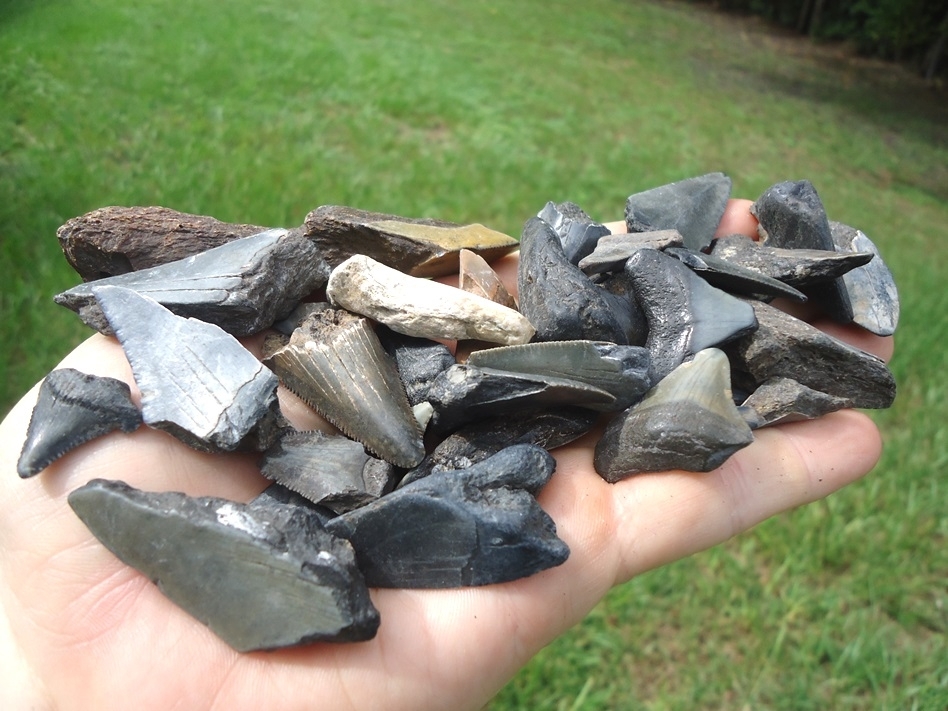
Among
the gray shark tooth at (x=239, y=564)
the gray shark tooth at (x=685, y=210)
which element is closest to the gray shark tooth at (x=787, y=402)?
the gray shark tooth at (x=685, y=210)

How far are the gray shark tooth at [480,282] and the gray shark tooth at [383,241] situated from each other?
83 millimetres

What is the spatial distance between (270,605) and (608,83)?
16.9ft

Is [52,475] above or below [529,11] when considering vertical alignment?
below

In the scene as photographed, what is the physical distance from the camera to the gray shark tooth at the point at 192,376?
1.18 metres

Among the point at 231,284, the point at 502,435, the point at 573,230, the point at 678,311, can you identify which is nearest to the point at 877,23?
the point at 573,230

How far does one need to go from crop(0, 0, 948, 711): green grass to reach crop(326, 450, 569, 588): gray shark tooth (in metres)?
0.76

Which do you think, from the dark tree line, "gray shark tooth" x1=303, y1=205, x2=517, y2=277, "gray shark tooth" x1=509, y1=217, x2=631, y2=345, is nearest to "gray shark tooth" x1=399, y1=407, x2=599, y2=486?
"gray shark tooth" x1=509, y1=217, x2=631, y2=345

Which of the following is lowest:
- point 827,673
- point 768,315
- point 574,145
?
point 827,673

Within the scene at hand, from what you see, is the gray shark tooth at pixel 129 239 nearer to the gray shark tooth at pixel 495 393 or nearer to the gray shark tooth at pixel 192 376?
the gray shark tooth at pixel 192 376

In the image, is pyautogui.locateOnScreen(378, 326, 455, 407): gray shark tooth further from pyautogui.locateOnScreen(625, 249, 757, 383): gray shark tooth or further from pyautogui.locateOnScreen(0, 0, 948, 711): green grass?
pyautogui.locateOnScreen(0, 0, 948, 711): green grass

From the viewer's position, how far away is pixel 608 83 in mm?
5438

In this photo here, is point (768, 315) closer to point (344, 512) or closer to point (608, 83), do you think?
point (344, 512)

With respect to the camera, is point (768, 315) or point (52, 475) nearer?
point (52, 475)

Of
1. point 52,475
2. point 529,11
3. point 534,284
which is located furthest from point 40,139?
point 529,11
